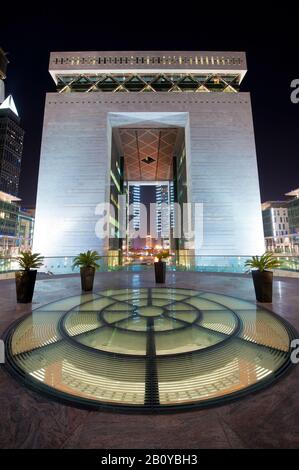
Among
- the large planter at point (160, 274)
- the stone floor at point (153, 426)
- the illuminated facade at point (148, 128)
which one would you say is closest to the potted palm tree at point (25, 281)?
the stone floor at point (153, 426)

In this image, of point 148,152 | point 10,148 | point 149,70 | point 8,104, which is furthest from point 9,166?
point 149,70

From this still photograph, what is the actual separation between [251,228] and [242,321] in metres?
18.2

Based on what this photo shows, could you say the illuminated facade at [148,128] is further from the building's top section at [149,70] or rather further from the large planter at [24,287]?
the large planter at [24,287]

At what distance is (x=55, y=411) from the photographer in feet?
5.82

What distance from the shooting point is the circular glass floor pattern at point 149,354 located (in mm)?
2062

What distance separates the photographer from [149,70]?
2327cm

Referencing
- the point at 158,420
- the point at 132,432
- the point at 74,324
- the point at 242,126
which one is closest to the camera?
the point at 132,432

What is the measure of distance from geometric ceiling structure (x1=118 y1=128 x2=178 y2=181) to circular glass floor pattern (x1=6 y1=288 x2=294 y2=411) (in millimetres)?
26357

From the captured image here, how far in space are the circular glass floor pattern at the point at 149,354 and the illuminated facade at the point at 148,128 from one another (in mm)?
15972

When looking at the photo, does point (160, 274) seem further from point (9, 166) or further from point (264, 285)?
point (9, 166)

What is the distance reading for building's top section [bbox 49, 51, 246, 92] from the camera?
23.1 meters

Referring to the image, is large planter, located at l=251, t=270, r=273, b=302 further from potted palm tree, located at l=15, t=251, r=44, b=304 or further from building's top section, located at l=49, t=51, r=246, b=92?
building's top section, located at l=49, t=51, r=246, b=92

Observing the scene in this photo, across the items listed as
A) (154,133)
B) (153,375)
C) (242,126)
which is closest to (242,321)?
(153,375)
